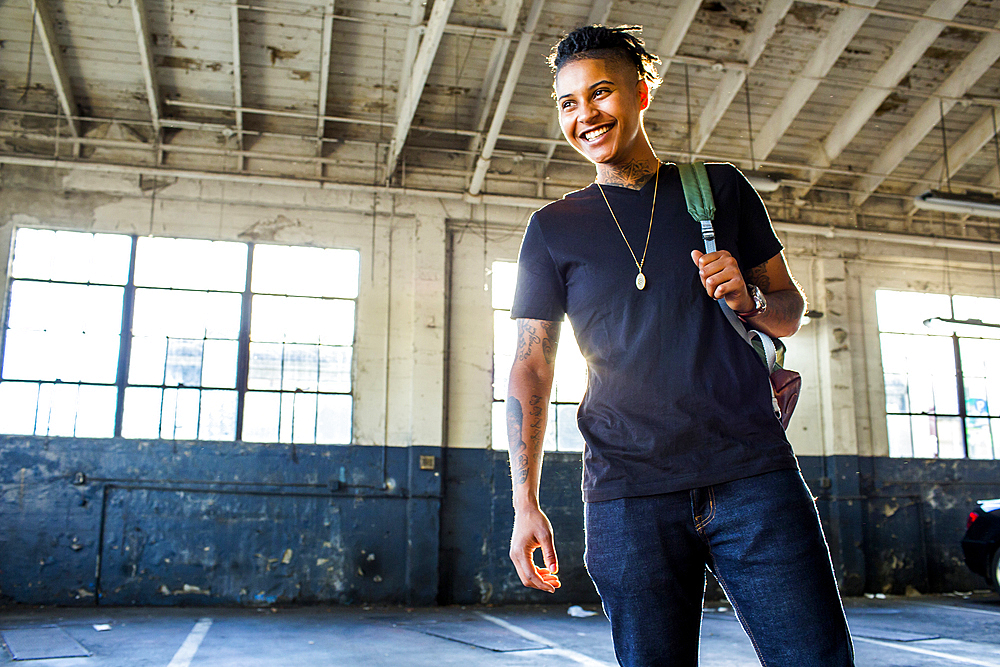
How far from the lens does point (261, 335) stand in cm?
830

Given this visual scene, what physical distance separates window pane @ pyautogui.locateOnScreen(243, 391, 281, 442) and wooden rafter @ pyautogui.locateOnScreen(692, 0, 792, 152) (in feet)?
17.8

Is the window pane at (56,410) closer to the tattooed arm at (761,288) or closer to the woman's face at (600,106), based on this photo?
the woman's face at (600,106)

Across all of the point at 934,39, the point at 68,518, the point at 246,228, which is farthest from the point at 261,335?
the point at 934,39

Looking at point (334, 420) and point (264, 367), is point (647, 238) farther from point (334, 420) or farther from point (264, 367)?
point (264, 367)

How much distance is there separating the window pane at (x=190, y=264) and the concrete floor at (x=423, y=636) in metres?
3.23

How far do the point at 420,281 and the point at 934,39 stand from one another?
552cm

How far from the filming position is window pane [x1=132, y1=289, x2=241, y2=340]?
8.11m

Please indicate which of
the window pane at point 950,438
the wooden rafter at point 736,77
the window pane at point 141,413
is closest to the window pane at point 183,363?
the window pane at point 141,413

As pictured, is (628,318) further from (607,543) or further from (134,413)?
(134,413)

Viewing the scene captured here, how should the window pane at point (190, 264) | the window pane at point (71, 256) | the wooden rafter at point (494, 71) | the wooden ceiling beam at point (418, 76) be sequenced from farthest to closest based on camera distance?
the window pane at point (190, 264), the window pane at point (71, 256), the wooden rafter at point (494, 71), the wooden ceiling beam at point (418, 76)

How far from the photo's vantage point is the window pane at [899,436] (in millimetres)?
9672

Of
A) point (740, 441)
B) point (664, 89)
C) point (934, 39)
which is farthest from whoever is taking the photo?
point (664, 89)

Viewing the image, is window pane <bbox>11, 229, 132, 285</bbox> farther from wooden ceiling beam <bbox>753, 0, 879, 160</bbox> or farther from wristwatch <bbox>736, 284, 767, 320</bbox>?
wristwatch <bbox>736, 284, 767, 320</bbox>

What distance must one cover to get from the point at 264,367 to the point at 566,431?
3369 millimetres
